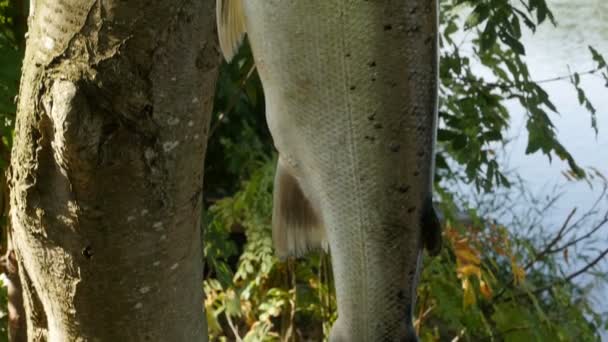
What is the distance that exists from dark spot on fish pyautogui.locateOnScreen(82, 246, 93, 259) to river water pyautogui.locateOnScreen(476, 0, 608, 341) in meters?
2.97

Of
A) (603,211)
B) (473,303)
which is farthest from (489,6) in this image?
(603,211)

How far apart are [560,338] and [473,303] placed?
0.91 ft

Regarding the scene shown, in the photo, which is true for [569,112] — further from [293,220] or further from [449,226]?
[293,220]

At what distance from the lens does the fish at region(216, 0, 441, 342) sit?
85cm

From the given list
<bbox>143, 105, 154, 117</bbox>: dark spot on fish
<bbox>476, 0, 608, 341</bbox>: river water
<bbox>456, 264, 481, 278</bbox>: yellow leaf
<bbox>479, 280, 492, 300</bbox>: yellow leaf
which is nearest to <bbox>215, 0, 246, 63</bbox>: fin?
<bbox>143, 105, 154, 117</bbox>: dark spot on fish

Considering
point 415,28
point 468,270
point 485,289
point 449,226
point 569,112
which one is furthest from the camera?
point 569,112

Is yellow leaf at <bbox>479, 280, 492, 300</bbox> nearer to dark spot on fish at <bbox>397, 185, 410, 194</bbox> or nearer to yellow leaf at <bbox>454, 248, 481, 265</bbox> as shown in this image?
yellow leaf at <bbox>454, 248, 481, 265</bbox>

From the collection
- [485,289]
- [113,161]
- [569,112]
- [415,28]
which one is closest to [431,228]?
[415,28]

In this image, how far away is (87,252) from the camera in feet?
3.22

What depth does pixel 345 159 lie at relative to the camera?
2.99ft

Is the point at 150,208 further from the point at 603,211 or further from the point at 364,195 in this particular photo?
the point at 603,211

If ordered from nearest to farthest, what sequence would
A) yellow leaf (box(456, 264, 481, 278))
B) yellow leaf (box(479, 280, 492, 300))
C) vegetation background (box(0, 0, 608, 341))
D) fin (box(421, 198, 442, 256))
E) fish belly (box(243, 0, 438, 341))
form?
fish belly (box(243, 0, 438, 341))
fin (box(421, 198, 442, 256))
vegetation background (box(0, 0, 608, 341))
yellow leaf (box(456, 264, 481, 278))
yellow leaf (box(479, 280, 492, 300))

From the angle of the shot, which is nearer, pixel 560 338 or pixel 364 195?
pixel 364 195

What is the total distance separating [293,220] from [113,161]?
20cm
